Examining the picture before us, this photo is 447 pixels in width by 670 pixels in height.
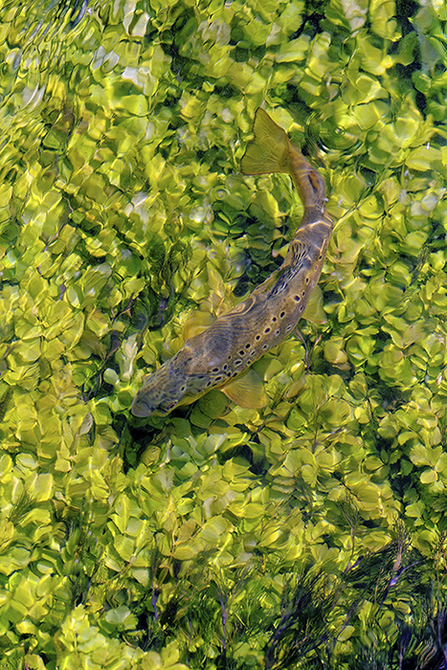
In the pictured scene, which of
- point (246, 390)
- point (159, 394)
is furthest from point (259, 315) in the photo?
point (159, 394)

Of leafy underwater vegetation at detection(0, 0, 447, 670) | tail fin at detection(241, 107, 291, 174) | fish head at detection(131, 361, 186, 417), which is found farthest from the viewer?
tail fin at detection(241, 107, 291, 174)

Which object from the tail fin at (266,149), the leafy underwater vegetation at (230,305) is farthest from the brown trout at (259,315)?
the leafy underwater vegetation at (230,305)

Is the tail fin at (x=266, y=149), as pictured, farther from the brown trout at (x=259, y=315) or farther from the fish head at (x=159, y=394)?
the fish head at (x=159, y=394)

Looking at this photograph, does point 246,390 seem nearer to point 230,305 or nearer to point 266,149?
point 230,305

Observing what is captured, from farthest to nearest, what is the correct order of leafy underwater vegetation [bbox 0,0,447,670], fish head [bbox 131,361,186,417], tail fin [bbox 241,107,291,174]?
tail fin [bbox 241,107,291,174], leafy underwater vegetation [bbox 0,0,447,670], fish head [bbox 131,361,186,417]

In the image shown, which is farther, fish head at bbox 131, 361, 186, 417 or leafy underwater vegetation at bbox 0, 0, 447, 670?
leafy underwater vegetation at bbox 0, 0, 447, 670

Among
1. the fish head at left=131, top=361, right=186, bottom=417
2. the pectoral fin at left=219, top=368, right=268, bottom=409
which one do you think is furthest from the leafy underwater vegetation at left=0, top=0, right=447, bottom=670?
the fish head at left=131, top=361, right=186, bottom=417

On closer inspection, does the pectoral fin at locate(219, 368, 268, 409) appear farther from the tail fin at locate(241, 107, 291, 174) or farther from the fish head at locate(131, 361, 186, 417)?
the tail fin at locate(241, 107, 291, 174)
